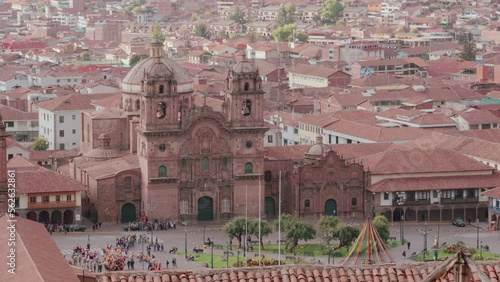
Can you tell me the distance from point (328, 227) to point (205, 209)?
10417 mm

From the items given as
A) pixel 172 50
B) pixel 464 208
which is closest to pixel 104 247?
pixel 464 208

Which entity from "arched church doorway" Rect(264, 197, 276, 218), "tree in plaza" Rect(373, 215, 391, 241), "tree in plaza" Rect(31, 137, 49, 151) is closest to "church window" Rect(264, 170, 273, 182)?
"arched church doorway" Rect(264, 197, 276, 218)

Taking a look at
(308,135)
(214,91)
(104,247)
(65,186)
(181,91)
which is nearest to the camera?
(104,247)

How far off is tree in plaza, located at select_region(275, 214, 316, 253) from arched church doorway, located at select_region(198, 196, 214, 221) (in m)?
8.76

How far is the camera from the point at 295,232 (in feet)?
251

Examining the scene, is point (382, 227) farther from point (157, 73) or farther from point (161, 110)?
point (157, 73)

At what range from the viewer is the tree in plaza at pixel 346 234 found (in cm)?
7638

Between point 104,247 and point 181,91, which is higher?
point 181,91

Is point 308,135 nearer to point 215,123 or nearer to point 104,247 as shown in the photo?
point 215,123

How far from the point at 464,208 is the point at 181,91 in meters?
16.9

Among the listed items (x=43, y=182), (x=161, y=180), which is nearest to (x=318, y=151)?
(x=161, y=180)

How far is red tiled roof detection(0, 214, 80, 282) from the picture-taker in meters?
32.4

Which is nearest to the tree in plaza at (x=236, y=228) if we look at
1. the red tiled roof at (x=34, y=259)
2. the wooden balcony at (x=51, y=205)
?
the wooden balcony at (x=51, y=205)

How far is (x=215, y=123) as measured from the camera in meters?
85.5
